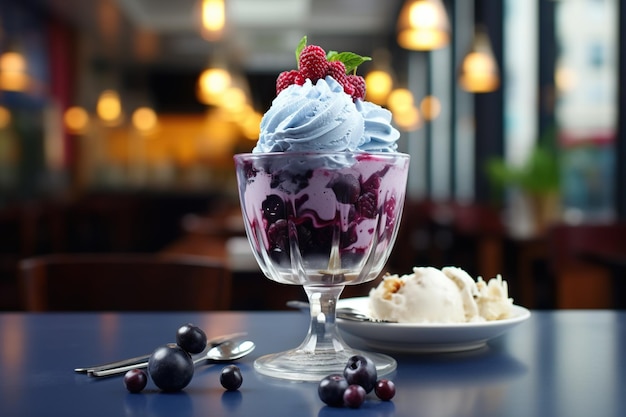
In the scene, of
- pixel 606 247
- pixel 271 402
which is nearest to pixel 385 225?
pixel 271 402

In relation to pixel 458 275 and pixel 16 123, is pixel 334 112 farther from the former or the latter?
pixel 16 123

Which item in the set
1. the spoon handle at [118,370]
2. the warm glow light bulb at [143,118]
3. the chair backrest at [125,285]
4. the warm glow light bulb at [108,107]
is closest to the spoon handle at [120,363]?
the spoon handle at [118,370]

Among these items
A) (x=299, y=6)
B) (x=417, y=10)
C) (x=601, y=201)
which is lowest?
(x=601, y=201)

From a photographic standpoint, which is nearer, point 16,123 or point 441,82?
point 16,123

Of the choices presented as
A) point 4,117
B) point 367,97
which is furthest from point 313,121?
point 4,117

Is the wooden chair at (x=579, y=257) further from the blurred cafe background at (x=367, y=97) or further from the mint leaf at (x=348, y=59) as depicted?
the mint leaf at (x=348, y=59)

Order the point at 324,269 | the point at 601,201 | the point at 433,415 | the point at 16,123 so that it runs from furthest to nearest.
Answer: the point at 16,123
the point at 601,201
the point at 324,269
the point at 433,415
